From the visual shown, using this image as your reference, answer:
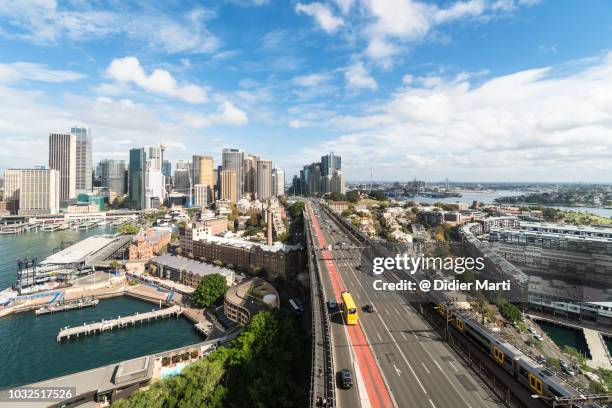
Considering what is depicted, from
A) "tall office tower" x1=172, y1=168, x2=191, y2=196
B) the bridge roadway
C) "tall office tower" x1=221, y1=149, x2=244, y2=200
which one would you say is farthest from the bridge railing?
"tall office tower" x1=172, y1=168, x2=191, y2=196

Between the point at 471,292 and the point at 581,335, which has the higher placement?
the point at 471,292

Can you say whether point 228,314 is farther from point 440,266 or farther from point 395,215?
point 395,215

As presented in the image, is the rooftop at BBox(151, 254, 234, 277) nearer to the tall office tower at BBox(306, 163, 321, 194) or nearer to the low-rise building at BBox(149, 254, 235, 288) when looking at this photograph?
the low-rise building at BBox(149, 254, 235, 288)

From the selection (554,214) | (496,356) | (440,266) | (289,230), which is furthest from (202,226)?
(554,214)

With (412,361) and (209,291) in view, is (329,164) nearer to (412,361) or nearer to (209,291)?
(209,291)

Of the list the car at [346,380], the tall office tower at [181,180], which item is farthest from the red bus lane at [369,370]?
the tall office tower at [181,180]

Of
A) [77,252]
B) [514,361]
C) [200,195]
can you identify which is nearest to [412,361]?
[514,361]

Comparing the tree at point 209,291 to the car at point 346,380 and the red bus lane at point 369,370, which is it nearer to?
the red bus lane at point 369,370
